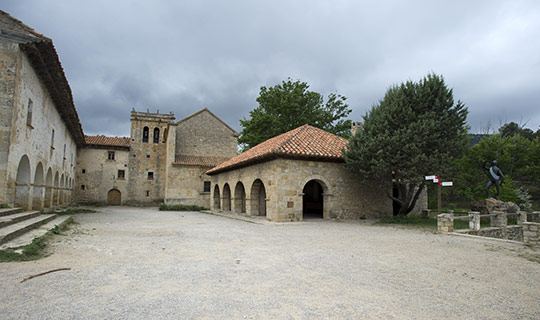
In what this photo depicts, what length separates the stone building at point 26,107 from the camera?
8.52 meters

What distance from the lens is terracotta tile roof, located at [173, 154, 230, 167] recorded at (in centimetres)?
2664

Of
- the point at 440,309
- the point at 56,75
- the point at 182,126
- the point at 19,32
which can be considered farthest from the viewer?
the point at 182,126

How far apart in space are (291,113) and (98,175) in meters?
19.4

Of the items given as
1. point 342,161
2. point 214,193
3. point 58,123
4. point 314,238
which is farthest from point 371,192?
point 58,123

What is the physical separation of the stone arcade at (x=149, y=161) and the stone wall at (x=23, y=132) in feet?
0.10

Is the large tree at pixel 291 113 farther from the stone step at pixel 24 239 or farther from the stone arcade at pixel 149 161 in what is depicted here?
the stone step at pixel 24 239

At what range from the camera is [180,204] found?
26.1 m

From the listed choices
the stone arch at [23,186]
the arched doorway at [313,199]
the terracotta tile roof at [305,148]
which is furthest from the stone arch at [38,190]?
the arched doorway at [313,199]

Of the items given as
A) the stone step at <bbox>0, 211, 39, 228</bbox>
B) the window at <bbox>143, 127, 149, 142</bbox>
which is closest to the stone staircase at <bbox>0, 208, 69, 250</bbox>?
the stone step at <bbox>0, 211, 39, 228</bbox>

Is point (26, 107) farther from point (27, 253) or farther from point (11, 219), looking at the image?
point (27, 253)

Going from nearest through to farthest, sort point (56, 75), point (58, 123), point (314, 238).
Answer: point (314, 238)
point (56, 75)
point (58, 123)

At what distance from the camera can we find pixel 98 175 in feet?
94.0

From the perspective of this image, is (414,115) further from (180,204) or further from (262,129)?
(180,204)

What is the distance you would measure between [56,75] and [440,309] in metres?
14.1
